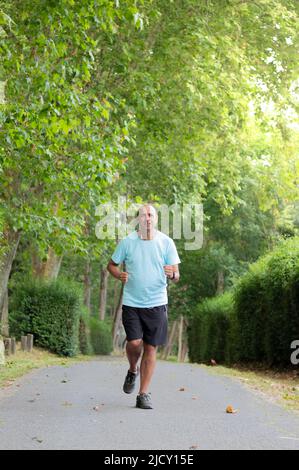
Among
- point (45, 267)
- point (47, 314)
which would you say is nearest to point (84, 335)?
point (45, 267)

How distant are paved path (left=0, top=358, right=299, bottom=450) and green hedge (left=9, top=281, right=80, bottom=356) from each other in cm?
1142

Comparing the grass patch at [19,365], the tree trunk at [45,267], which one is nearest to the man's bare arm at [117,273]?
the grass patch at [19,365]

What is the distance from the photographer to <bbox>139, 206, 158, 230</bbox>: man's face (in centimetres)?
910

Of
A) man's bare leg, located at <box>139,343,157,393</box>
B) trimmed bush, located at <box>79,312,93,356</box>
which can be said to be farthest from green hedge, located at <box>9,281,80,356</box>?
man's bare leg, located at <box>139,343,157,393</box>

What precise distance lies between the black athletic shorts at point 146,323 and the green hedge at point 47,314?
→ 48.9 ft

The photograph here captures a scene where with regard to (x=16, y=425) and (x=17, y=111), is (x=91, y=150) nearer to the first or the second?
(x=17, y=111)

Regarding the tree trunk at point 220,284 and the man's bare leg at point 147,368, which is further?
the tree trunk at point 220,284

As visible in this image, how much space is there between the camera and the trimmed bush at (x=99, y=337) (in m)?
36.1

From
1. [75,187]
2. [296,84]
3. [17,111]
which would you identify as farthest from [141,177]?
[17,111]

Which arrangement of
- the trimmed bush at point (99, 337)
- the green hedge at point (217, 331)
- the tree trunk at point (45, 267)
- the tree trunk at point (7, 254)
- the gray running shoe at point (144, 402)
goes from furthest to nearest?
the trimmed bush at point (99, 337), the tree trunk at point (45, 267), the green hedge at point (217, 331), the tree trunk at point (7, 254), the gray running shoe at point (144, 402)

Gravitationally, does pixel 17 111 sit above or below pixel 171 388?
above

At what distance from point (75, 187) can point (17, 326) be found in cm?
1010

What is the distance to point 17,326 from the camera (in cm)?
2386

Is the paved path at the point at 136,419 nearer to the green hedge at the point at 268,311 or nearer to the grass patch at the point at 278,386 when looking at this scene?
the grass patch at the point at 278,386
